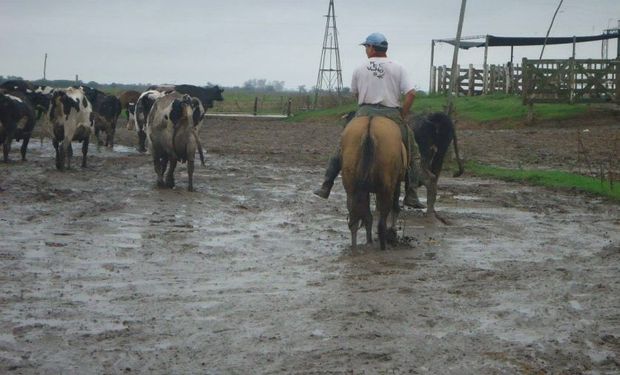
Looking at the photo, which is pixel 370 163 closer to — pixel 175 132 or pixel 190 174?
pixel 190 174

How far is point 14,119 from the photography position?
1902 centimetres

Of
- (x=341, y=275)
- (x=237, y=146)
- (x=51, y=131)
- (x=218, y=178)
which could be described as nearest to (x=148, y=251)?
(x=341, y=275)

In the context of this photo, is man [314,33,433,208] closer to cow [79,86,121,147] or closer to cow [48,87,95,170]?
cow [48,87,95,170]

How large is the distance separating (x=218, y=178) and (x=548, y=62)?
760 inches

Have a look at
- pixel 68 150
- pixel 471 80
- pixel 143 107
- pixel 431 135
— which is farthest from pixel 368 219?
pixel 471 80

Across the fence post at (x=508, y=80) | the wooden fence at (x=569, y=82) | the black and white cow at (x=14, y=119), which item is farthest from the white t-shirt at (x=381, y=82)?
the fence post at (x=508, y=80)

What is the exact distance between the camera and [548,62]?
34.1 metres

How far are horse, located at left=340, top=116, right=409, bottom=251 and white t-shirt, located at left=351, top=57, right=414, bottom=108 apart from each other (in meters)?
0.33

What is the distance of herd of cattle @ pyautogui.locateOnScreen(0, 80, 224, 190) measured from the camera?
15.9 meters

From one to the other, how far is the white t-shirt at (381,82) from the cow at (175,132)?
18.3 ft

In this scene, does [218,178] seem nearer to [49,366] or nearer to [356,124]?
[356,124]

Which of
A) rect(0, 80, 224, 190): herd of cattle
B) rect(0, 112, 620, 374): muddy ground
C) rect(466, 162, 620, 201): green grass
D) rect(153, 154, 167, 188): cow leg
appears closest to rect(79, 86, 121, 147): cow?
rect(0, 80, 224, 190): herd of cattle

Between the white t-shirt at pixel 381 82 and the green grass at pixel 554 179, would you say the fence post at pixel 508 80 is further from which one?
the white t-shirt at pixel 381 82

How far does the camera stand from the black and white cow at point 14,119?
18797mm
